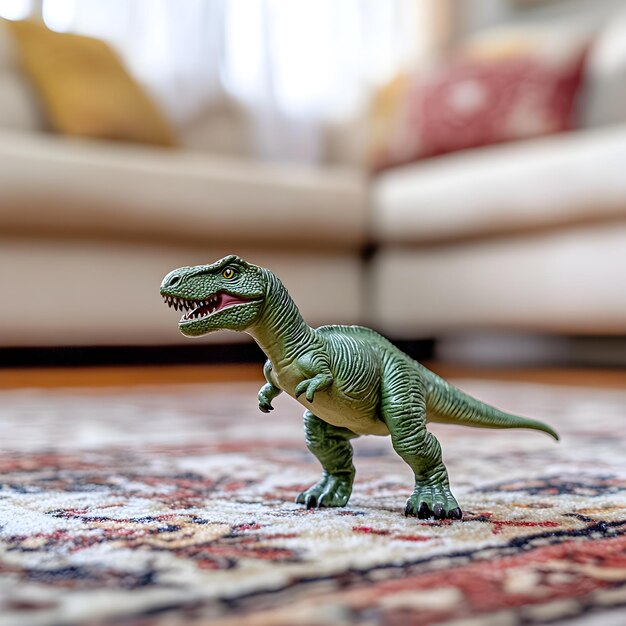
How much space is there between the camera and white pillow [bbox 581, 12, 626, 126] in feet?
9.62

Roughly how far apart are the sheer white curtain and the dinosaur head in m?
2.74

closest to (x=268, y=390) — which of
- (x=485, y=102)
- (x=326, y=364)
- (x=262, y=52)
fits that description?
(x=326, y=364)

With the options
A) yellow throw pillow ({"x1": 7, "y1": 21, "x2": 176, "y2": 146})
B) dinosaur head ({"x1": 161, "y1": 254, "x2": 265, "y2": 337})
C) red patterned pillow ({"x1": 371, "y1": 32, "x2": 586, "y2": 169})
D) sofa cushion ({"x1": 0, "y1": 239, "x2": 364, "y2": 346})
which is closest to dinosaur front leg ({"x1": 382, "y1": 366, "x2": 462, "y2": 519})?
dinosaur head ({"x1": 161, "y1": 254, "x2": 265, "y2": 337})

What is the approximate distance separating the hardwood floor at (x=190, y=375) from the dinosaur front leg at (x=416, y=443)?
1.74m

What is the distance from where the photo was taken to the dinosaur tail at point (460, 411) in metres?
0.79

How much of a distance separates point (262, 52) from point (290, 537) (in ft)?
11.0

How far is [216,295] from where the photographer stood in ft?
2.29

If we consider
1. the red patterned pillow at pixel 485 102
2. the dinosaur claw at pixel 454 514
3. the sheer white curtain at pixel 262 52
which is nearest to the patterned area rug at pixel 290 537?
the dinosaur claw at pixel 454 514

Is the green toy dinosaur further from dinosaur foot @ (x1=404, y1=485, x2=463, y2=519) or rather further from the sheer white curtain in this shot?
the sheer white curtain

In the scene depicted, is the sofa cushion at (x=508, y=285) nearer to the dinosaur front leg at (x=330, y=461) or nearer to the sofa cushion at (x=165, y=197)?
the sofa cushion at (x=165, y=197)

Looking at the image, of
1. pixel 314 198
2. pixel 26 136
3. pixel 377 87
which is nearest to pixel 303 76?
pixel 377 87

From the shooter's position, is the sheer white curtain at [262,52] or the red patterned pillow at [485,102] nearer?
the red patterned pillow at [485,102]

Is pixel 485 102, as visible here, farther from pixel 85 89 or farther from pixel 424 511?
pixel 424 511

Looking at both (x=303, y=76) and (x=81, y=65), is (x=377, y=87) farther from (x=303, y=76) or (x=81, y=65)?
(x=81, y=65)
